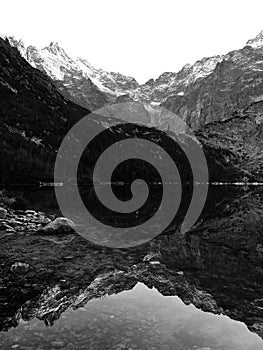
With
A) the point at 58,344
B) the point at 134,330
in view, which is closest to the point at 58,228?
the point at 134,330

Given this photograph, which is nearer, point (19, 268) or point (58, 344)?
point (58, 344)

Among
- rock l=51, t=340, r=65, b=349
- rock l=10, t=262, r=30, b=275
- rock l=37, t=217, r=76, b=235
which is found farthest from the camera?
rock l=37, t=217, r=76, b=235

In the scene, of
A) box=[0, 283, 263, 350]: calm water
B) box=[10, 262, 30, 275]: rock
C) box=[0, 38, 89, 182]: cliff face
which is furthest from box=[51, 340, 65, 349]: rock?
box=[0, 38, 89, 182]: cliff face

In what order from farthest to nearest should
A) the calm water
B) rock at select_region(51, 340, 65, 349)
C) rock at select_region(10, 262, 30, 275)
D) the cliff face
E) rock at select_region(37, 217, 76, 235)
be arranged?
the cliff face < rock at select_region(37, 217, 76, 235) < rock at select_region(10, 262, 30, 275) < the calm water < rock at select_region(51, 340, 65, 349)

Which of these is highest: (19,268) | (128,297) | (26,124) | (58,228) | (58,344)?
(26,124)

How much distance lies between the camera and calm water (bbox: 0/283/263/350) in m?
9.48

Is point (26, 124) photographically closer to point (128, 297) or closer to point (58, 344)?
point (128, 297)

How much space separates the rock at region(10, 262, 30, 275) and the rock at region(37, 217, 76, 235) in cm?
883

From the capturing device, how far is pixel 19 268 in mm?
15484

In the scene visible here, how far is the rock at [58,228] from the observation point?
24.8 m

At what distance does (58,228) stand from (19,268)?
10.3 m

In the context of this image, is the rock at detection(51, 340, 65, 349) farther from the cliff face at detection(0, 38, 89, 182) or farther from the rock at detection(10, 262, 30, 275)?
the cliff face at detection(0, 38, 89, 182)

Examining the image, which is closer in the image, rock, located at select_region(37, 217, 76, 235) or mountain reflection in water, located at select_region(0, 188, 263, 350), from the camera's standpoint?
mountain reflection in water, located at select_region(0, 188, 263, 350)

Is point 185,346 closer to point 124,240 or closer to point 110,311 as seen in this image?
point 110,311
